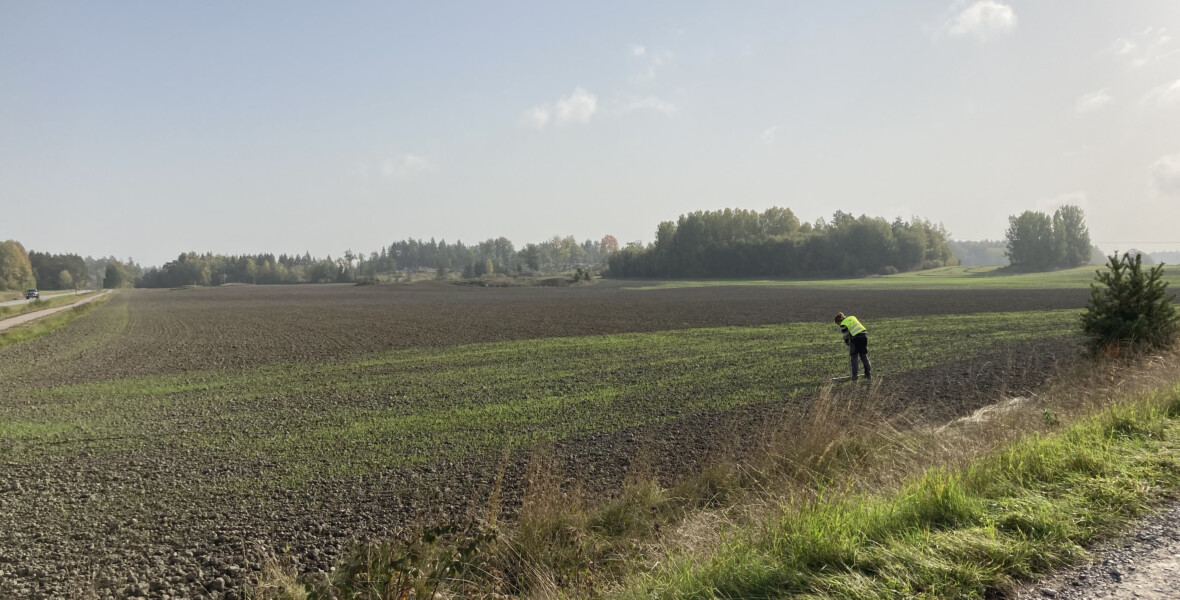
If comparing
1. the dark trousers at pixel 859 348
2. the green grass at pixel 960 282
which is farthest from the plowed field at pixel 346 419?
the green grass at pixel 960 282

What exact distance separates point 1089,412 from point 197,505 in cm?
1244

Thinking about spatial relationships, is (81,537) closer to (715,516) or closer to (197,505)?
(197,505)

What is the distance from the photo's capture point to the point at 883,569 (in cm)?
400

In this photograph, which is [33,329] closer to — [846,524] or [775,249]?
[846,524]

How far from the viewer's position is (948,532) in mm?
4461

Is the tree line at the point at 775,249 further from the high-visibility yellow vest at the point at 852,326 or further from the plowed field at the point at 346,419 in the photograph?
the high-visibility yellow vest at the point at 852,326

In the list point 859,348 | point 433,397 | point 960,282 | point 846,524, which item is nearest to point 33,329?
point 433,397

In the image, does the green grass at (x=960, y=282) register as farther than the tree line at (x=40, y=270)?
No

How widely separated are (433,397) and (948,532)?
1284cm

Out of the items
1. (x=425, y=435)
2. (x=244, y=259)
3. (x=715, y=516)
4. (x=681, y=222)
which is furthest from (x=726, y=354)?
(x=244, y=259)

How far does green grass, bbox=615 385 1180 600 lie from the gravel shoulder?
13cm

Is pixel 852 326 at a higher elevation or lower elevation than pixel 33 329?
higher

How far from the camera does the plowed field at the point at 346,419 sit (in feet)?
25.3

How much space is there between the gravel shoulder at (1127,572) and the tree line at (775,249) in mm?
115493
